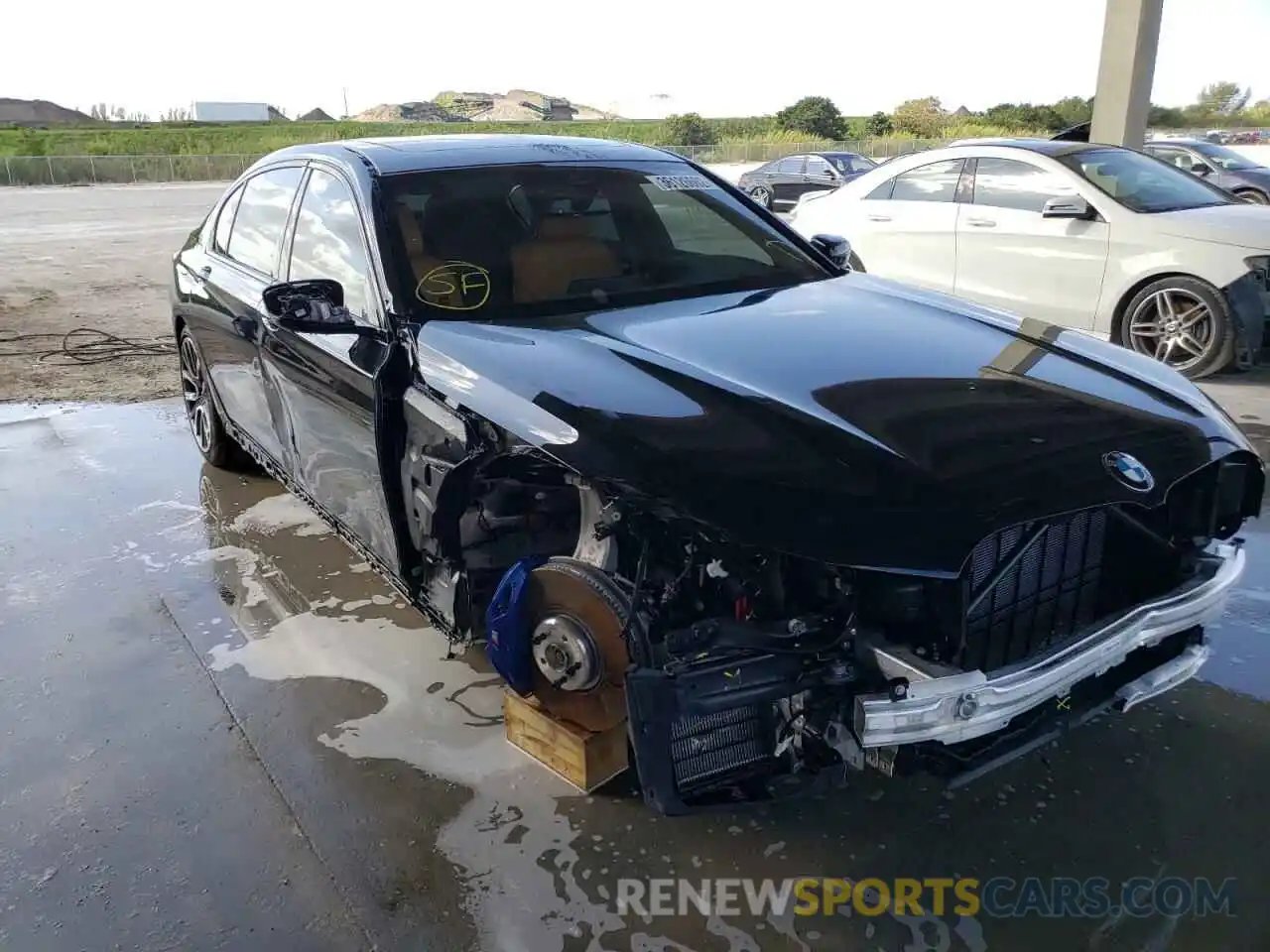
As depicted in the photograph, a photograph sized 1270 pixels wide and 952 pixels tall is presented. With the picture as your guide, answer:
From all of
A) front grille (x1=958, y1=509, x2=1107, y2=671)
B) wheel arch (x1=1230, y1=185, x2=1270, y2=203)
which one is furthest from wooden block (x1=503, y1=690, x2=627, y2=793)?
wheel arch (x1=1230, y1=185, x2=1270, y2=203)

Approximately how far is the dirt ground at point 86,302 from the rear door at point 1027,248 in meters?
5.89

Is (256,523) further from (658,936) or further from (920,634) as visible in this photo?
(920,634)

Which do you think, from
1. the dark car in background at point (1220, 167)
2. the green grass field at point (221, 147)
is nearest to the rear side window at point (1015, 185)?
the dark car in background at point (1220, 167)

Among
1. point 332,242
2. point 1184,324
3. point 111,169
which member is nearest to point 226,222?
point 332,242

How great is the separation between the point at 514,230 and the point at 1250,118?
3665 centimetres

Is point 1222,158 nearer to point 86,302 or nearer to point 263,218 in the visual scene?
point 263,218

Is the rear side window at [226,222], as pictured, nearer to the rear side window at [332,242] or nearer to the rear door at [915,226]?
the rear side window at [332,242]

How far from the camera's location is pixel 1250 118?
32625 millimetres

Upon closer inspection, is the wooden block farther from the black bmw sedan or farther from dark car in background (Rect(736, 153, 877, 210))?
dark car in background (Rect(736, 153, 877, 210))

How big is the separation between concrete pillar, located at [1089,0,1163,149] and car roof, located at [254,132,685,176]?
1280 cm

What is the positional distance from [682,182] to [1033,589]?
7.55 ft

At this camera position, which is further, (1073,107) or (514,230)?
(1073,107)

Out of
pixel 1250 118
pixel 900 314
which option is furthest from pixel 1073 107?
pixel 900 314

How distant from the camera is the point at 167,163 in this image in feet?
125
